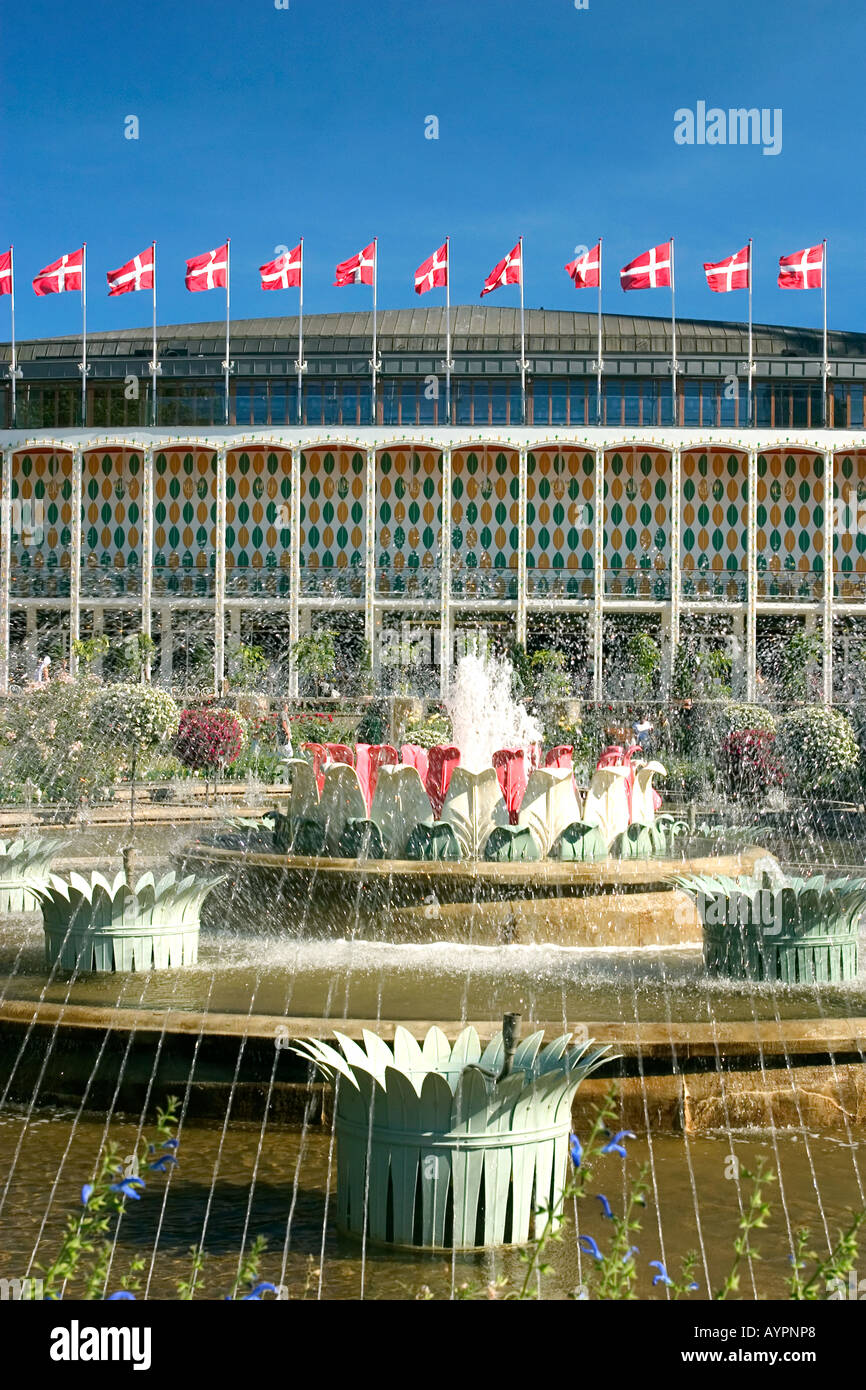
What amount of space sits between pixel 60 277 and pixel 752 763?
28.1 m

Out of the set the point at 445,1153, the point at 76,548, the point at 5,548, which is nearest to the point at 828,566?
the point at 76,548

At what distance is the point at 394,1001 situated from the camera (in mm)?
8180

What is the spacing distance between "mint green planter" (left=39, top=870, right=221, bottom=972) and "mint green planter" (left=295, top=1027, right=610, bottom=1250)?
3894 millimetres

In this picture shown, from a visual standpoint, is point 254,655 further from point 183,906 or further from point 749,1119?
point 749,1119

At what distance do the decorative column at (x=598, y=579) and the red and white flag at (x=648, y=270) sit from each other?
536 centimetres

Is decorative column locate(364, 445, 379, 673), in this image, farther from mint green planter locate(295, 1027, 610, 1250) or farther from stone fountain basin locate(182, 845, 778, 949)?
mint green planter locate(295, 1027, 610, 1250)

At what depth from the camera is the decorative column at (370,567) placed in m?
44.3

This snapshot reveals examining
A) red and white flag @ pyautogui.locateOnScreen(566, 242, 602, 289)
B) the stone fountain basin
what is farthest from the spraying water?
red and white flag @ pyautogui.locateOnScreen(566, 242, 602, 289)

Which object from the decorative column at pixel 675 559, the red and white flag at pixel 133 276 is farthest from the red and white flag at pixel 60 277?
the decorative column at pixel 675 559

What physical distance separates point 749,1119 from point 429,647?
3944 cm

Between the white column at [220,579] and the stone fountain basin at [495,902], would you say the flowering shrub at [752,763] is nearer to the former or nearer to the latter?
the stone fountain basin at [495,902]

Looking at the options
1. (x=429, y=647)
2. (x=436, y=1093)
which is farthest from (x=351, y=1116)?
(x=429, y=647)
